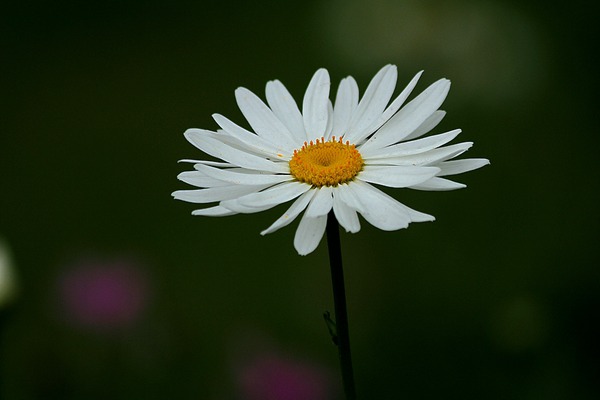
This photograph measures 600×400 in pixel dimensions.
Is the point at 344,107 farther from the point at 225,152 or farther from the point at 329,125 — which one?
the point at 225,152

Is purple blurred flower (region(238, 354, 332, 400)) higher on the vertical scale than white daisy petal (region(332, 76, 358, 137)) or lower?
lower

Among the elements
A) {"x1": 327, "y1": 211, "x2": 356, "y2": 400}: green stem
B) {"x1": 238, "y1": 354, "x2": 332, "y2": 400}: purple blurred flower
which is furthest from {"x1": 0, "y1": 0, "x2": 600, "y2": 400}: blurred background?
{"x1": 327, "y1": 211, "x2": 356, "y2": 400}: green stem

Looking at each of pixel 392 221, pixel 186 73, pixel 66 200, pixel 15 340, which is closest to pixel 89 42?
pixel 186 73

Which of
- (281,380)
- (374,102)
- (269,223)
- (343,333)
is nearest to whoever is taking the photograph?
(343,333)

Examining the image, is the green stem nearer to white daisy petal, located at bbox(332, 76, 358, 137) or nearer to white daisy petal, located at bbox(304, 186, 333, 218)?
white daisy petal, located at bbox(304, 186, 333, 218)

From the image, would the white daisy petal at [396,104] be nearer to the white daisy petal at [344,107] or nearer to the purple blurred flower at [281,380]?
the white daisy petal at [344,107]

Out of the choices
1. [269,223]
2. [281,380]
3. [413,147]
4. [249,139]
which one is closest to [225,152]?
[249,139]

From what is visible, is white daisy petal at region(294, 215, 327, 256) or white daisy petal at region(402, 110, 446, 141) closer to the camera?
white daisy petal at region(294, 215, 327, 256)
